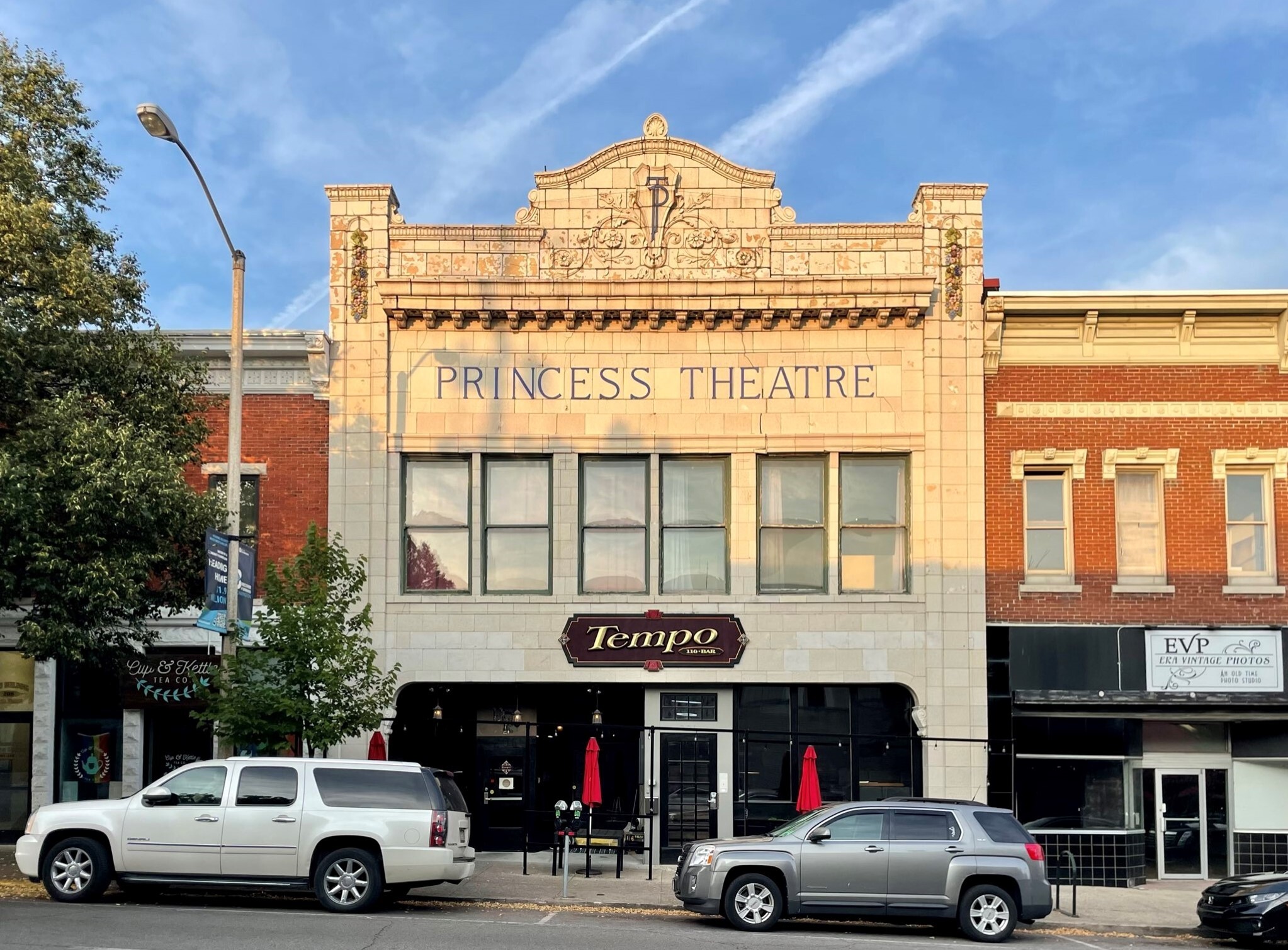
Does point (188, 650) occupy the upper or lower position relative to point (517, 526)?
lower

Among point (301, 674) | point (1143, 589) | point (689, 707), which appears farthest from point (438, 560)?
point (1143, 589)

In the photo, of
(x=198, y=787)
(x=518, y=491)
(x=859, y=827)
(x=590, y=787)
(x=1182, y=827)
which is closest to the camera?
(x=198, y=787)

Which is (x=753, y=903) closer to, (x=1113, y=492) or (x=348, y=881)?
(x=348, y=881)

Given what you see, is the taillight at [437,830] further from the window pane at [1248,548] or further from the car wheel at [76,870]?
the window pane at [1248,548]

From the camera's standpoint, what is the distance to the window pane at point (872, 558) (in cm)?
2236

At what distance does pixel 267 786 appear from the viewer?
15.8 metres

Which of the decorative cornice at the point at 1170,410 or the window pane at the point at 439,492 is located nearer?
the decorative cornice at the point at 1170,410

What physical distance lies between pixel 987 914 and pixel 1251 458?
10252 mm

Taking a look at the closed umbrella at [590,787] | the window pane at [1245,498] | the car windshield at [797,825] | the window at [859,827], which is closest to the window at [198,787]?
the closed umbrella at [590,787]

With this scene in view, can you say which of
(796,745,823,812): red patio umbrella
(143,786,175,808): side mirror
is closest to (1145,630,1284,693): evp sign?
(796,745,823,812): red patio umbrella

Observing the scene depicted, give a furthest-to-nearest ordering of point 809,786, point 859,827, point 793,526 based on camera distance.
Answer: point 793,526 → point 809,786 → point 859,827

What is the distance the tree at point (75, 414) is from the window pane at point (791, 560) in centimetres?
870

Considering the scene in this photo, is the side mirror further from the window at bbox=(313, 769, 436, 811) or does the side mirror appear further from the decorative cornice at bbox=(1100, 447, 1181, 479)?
the decorative cornice at bbox=(1100, 447, 1181, 479)

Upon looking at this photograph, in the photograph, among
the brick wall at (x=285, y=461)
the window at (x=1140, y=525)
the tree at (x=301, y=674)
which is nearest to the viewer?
the tree at (x=301, y=674)
